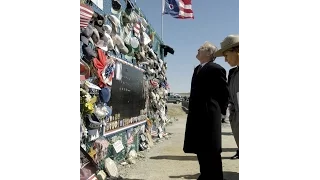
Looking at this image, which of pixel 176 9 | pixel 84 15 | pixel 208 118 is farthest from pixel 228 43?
pixel 176 9

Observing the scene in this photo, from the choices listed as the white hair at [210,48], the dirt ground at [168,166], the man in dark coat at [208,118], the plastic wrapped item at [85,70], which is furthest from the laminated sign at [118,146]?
the white hair at [210,48]

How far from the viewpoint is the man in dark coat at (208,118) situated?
3.64 meters

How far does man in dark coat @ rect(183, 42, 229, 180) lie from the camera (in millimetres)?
3639

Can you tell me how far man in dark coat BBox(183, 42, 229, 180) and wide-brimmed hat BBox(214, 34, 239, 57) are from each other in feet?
0.60

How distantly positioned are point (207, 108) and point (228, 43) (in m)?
0.79

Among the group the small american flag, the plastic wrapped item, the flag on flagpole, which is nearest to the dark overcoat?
the plastic wrapped item

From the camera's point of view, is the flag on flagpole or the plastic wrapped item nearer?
the plastic wrapped item

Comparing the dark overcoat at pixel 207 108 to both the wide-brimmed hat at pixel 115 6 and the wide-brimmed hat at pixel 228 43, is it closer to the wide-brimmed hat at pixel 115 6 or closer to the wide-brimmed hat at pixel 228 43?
the wide-brimmed hat at pixel 228 43

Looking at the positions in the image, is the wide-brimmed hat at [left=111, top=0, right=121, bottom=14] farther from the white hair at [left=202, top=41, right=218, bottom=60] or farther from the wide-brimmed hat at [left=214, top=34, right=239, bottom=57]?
the wide-brimmed hat at [left=214, top=34, right=239, bottom=57]
